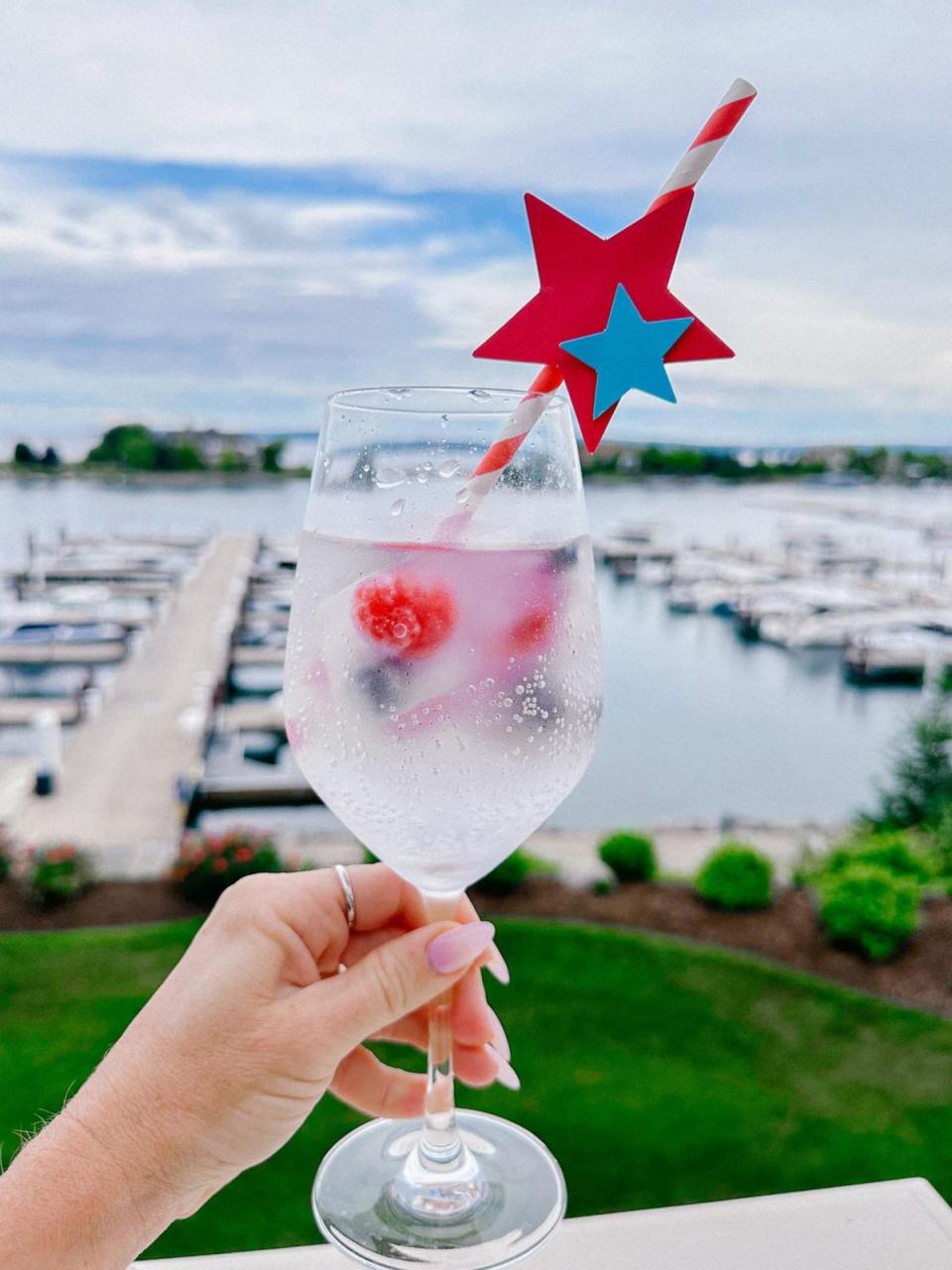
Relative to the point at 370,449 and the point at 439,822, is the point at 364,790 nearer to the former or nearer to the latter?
the point at 439,822

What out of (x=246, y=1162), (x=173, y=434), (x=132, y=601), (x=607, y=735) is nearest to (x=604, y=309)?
(x=246, y=1162)

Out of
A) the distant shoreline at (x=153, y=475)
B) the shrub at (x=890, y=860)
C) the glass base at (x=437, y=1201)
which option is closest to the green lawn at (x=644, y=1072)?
the shrub at (x=890, y=860)

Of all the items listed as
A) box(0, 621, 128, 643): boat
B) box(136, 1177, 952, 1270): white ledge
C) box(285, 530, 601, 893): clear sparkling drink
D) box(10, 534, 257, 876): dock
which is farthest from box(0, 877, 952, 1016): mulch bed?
box(0, 621, 128, 643): boat

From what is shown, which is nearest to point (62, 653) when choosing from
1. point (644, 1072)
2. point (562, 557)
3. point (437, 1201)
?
point (644, 1072)

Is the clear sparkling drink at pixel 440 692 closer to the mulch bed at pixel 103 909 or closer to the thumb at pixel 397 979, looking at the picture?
the thumb at pixel 397 979

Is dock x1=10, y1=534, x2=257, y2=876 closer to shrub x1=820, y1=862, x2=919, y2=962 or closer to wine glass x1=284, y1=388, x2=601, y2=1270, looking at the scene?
shrub x1=820, y1=862, x2=919, y2=962

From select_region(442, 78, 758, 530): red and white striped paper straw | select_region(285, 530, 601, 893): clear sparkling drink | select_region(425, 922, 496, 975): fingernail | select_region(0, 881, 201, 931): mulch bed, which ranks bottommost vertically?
select_region(0, 881, 201, 931): mulch bed

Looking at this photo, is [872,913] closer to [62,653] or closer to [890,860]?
[890,860]
